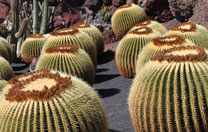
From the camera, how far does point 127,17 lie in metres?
15.1

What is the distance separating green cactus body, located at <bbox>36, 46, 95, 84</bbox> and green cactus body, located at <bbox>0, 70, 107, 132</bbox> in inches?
157

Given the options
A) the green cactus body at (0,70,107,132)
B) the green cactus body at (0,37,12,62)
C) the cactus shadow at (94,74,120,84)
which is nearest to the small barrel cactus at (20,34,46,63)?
the green cactus body at (0,37,12,62)

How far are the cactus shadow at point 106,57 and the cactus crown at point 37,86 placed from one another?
8.29m

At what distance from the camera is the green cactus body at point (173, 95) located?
6.22m

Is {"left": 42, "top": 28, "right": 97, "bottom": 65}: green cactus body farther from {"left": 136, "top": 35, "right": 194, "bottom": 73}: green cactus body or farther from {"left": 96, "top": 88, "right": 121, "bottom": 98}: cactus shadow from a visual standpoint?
{"left": 136, "top": 35, "right": 194, "bottom": 73}: green cactus body

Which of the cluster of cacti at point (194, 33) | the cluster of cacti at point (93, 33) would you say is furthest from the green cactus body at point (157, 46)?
the cluster of cacti at point (93, 33)

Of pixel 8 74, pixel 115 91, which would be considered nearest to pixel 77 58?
pixel 115 91

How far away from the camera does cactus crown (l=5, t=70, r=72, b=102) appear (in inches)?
229

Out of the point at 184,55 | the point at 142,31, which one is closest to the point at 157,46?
the point at 142,31

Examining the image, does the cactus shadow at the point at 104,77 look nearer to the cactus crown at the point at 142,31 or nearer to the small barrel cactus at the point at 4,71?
the cactus crown at the point at 142,31

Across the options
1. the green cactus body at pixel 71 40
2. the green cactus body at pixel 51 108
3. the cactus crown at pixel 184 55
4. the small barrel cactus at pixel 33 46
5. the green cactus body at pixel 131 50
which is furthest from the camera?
the small barrel cactus at pixel 33 46

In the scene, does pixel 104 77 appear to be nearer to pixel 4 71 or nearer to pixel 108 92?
pixel 108 92

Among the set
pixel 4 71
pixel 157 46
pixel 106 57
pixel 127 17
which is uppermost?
pixel 157 46

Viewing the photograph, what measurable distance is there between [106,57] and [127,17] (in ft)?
3.87
